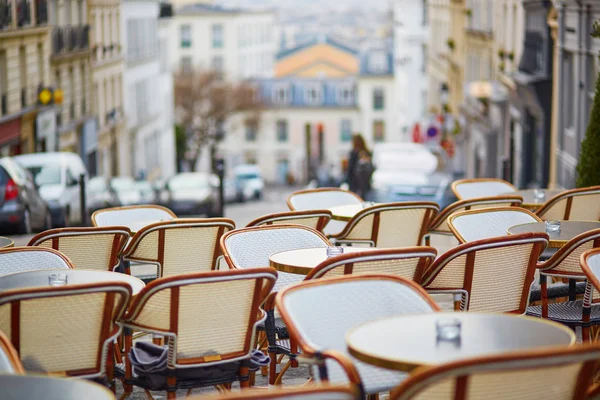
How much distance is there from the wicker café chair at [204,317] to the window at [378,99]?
9493cm

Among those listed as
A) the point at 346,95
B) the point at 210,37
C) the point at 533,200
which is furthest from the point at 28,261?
the point at 210,37

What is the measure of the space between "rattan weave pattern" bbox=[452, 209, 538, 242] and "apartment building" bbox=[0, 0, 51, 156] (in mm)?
28514

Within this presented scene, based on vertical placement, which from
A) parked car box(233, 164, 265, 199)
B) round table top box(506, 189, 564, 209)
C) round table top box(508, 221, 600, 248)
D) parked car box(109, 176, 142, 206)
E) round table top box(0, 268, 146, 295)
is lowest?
parked car box(233, 164, 265, 199)

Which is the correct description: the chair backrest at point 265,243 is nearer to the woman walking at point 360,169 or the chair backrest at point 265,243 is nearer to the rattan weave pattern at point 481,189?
the rattan weave pattern at point 481,189

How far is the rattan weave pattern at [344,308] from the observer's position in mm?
4898

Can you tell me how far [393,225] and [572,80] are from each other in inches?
642

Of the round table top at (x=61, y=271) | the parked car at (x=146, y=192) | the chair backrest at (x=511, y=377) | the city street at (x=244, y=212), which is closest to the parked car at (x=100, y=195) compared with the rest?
the city street at (x=244, y=212)

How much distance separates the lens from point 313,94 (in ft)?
337

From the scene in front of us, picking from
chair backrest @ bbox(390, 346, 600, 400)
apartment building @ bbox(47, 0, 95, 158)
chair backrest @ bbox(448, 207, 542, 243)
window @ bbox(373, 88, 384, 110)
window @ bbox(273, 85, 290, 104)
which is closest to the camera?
chair backrest @ bbox(390, 346, 600, 400)

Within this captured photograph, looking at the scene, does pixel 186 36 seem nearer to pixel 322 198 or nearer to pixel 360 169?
pixel 360 169

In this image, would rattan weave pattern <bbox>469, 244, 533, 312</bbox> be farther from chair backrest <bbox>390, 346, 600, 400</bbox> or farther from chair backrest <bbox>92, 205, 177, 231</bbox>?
chair backrest <bbox>92, 205, 177, 231</bbox>

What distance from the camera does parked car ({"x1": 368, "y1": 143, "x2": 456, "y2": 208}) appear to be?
62.0ft

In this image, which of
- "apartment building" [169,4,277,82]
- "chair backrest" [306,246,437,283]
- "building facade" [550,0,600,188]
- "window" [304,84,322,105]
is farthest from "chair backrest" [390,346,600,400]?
"apartment building" [169,4,277,82]

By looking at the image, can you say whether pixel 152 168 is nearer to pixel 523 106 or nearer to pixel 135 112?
pixel 135 112
